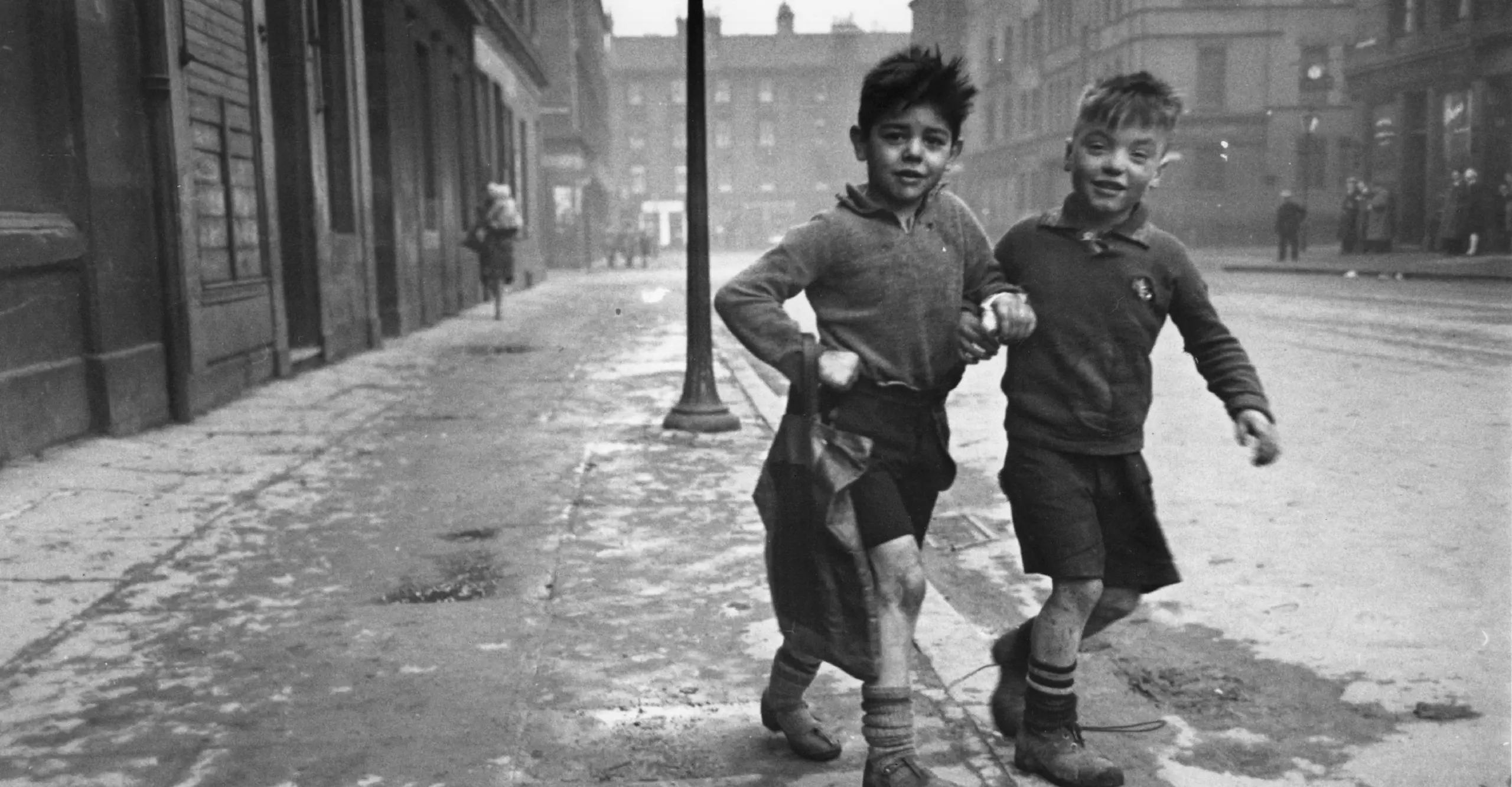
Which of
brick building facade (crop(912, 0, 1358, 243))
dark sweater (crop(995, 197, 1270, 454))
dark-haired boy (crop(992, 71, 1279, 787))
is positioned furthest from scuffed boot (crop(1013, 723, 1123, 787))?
brick building facade (crop(912, 0, 1358, 243))

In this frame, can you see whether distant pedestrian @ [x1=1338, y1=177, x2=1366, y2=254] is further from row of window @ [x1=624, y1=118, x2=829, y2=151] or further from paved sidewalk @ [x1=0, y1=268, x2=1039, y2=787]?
row of window @ [x1=624, y1=118, x2=829, y2=151]

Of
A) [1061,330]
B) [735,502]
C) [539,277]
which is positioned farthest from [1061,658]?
[539,277]

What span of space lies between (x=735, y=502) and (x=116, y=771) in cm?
294

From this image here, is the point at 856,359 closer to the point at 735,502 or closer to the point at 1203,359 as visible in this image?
the point at 1203,359

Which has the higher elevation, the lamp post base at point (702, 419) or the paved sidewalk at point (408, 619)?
the lamp post base at point (702, 419)

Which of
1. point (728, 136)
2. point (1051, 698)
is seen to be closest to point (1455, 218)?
point (1051, 698)

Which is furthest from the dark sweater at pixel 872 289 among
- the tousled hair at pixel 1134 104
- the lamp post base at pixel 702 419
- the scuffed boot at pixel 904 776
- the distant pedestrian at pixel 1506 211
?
the distant pedestrian at pixel 1506 211

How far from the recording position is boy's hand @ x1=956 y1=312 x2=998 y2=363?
8.75 ft

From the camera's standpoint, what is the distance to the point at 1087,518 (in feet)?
8.98

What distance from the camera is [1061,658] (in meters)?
2.77

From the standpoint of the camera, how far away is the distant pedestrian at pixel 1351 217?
30422mm

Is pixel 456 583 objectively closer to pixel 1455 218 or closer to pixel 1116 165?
pixel 1116 165

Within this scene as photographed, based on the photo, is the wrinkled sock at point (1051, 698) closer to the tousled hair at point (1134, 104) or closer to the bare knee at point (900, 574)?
the bare knee at point (900, 574)

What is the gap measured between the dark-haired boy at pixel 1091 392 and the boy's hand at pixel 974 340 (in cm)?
13
